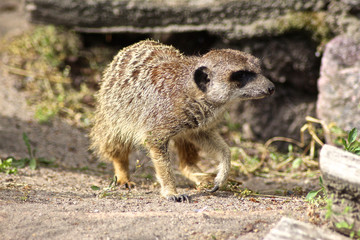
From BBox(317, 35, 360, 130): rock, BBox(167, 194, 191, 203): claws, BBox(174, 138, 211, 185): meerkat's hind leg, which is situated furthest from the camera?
BBox(317, 35, 360, 130): rock

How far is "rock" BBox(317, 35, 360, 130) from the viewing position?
466cm

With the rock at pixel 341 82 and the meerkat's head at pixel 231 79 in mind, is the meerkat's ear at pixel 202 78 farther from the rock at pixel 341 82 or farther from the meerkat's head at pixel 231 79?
the rock at pixel 341 82

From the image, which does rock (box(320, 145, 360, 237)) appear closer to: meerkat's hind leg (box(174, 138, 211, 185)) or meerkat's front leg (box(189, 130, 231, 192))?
meerkat's front leg (box(189, 130, 231, 192))

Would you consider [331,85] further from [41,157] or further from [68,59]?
[68,59]

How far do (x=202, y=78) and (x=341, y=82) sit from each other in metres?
1.97

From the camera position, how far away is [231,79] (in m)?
3.47

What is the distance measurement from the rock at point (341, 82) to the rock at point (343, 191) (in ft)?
7.68

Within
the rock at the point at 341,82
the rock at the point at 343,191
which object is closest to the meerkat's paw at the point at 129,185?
the rock at the point at 343,191

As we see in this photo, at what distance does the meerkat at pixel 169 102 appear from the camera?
3496 millimetres

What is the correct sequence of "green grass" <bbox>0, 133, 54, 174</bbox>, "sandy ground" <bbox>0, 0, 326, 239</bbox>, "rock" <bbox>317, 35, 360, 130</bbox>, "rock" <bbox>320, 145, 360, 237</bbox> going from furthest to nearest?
1. "rock" <bbox>317, 35, 360, 130</bbox>
2. "green grass" <bbox>0, 133, 54, 174</bbox>
3. "sandy ground" <bbox>0, 0, 326, 239</bbox>
4. "rock" <bbox>320, 145, 360, 237</bbox>

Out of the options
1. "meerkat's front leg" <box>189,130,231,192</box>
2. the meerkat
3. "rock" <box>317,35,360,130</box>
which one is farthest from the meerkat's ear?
"rock" <box>317,35,360,130</box>

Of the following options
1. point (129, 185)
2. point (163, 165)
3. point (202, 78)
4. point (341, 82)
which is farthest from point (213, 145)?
point (341, 82)

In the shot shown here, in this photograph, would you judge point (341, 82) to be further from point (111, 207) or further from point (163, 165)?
point (111, 207)

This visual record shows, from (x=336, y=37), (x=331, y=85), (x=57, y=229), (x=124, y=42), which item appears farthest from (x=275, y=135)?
(x=57, y=229)
